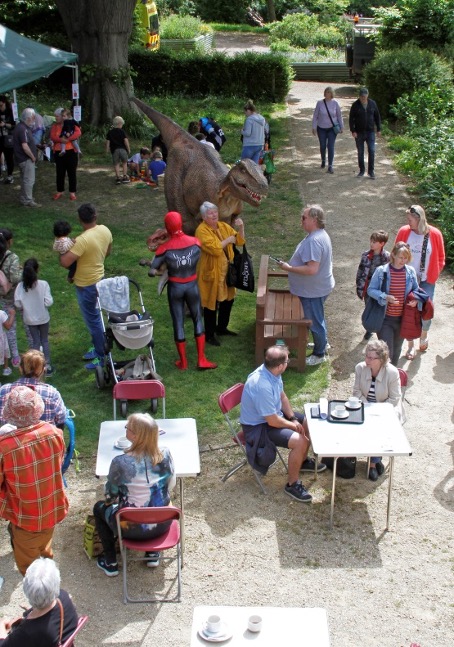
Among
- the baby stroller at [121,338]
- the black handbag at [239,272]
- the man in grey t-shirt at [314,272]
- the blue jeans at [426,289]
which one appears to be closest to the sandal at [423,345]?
the blue jeans at [426,289]

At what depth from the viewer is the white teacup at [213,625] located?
4.74 m

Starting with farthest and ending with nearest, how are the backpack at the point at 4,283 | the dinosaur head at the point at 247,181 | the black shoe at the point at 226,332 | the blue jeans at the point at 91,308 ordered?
the black shoe at the point at 226,332
the dinosaur head at the point at 247,181
the blue jeans at the point at 91,308
the backpack at the point at 4,283

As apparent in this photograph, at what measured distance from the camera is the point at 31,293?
8.63m

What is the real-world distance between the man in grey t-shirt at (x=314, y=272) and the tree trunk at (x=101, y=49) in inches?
436

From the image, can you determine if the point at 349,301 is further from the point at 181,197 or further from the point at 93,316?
the point at 93,316

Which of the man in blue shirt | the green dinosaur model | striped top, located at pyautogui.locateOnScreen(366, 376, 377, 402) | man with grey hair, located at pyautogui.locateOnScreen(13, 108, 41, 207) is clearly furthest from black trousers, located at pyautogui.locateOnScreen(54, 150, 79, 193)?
striped top, located at pyautogui.locateOnScreen(366, 376, 377, 402)

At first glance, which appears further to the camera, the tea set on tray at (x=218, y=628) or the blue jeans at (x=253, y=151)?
the blue jeans at (x=253, y=151)

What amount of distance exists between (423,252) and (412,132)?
9887mm

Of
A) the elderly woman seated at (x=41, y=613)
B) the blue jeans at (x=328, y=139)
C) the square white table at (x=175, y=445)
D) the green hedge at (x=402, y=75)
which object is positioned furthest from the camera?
the green hedge at (x=402, y=75)

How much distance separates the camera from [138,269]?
1211cm

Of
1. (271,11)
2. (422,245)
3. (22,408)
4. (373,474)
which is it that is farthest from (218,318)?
(271,11)

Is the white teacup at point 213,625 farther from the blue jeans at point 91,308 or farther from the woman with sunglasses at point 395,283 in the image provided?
the blue jeans at point 91,308

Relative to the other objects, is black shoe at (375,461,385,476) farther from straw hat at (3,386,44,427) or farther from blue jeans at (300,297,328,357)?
straw hat at (3,386,44,427)

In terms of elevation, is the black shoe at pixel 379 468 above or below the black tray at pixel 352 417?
below
